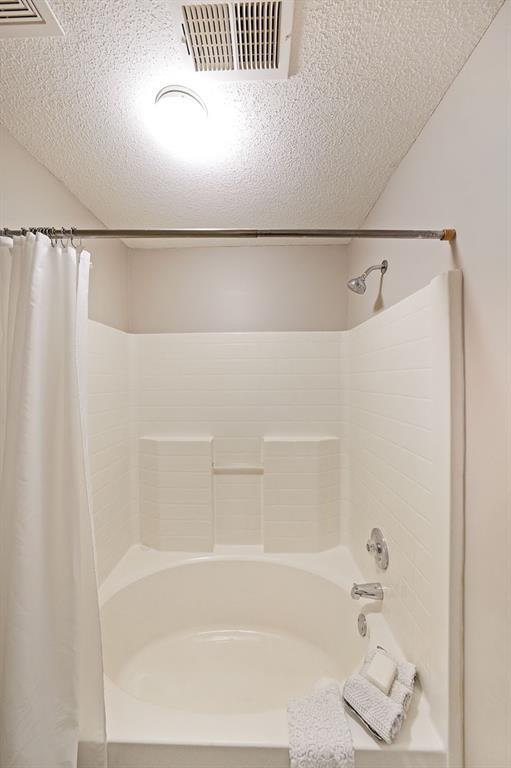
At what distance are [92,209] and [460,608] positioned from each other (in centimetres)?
225

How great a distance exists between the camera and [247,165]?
5.21 feet

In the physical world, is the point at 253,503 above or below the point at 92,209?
below

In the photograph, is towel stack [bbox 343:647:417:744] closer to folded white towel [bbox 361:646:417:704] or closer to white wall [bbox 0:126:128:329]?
folded white towel [bbox 361:646:417:704]

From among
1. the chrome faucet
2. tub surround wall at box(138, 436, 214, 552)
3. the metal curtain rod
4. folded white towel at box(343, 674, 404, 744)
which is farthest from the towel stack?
the metal curtain rod

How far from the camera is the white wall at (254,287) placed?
2447 millimetres

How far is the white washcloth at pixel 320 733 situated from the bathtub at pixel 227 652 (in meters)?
0.03

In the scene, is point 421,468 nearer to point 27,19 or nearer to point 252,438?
point 252,438

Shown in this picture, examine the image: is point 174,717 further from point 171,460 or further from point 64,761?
point 171,460

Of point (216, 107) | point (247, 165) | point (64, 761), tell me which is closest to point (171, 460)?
point (64, 761)

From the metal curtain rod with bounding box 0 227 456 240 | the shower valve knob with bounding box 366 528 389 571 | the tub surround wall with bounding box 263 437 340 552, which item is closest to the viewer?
the metal curtain rod with bounding box 0 227 456 240

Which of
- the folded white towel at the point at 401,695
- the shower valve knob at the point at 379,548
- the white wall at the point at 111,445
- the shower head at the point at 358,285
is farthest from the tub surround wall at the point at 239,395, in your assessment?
the folded white towel at the point at 401,695

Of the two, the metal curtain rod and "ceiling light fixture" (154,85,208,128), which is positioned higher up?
"ceiling light fixture" (154,85,208,128)

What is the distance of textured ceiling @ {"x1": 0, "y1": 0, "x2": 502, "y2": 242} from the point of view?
3.09 feet

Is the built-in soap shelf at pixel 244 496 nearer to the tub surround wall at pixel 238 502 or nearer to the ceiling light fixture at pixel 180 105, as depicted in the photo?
the tub surround wall at pixel 238 502
